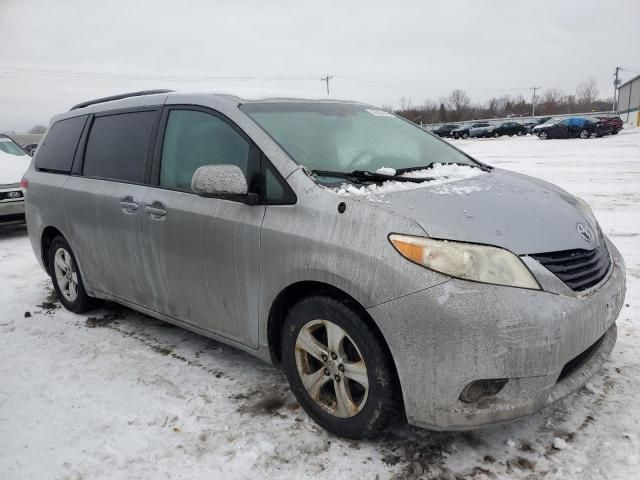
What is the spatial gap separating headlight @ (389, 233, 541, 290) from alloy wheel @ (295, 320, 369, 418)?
1.76 feet

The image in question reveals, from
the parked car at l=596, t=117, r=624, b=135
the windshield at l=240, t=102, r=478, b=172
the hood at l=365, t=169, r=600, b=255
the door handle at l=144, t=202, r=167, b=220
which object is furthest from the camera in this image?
the parked car at l=596, t=117, r=624, b=135

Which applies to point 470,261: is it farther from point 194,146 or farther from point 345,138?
point 194,146

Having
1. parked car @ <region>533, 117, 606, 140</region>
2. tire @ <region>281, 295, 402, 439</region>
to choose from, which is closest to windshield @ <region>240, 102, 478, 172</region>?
tire @ <region>281, 295, 402, 439</region>

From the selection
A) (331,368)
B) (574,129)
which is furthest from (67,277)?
(574,129)

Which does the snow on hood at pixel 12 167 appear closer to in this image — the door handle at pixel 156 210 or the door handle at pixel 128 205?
the door handle at pixel 128 205

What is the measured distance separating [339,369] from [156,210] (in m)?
1.64

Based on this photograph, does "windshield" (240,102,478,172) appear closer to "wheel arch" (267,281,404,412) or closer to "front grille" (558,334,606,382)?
"wheel arch" (267,281,404,412)

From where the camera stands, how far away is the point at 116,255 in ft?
12.4

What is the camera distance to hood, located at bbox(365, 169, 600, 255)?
7.42 ft

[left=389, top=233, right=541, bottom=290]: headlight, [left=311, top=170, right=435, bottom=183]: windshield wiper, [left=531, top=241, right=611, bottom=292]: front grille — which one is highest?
[left=311, top=170, right=435, bottom=183]: windshield wiper

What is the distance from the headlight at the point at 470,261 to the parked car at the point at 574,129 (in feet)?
112

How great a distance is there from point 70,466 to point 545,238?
2519 mm

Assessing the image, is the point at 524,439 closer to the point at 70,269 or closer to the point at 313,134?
the point at 313,134

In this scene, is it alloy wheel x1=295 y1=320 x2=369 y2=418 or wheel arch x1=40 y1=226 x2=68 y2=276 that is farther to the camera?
A: wheel arch x1=40 y1=226 x2=68 y2=276
